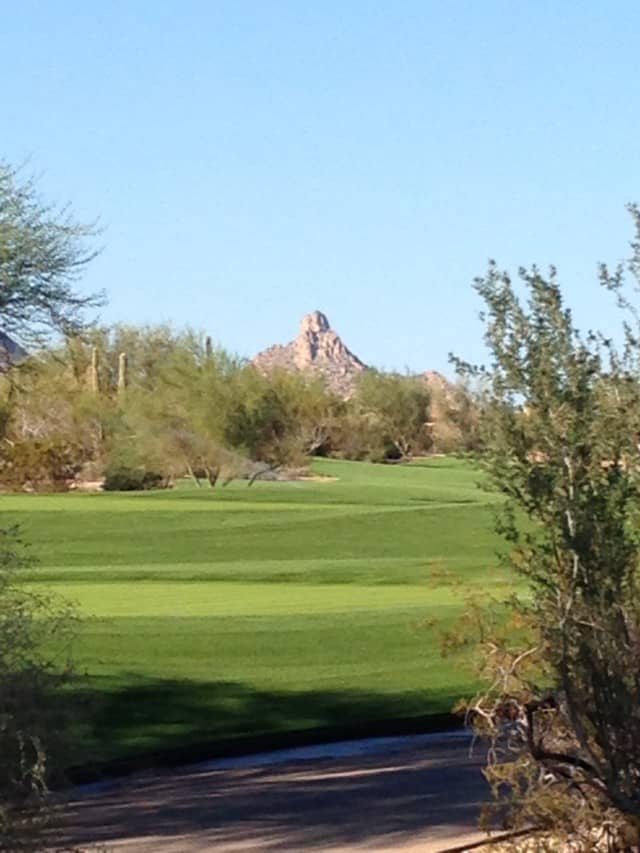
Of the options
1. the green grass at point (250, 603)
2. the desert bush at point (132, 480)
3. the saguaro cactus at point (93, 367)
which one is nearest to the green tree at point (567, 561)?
the green grass at point (250, 603)

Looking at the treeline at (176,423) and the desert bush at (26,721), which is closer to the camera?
the desert bush at (26,721)

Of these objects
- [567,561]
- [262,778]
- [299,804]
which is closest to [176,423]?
[262,778]

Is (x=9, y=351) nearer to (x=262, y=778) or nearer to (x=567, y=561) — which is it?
(x=262, y=778)

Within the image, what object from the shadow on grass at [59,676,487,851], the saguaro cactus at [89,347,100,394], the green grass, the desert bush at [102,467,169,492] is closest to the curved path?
the shadow on grass at [59,676,487,851]

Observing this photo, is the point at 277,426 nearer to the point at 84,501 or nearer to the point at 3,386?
the point at 84,501

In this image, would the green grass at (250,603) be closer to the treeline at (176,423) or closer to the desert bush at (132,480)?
the treeline at (176,423)

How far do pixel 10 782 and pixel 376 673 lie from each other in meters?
11.6

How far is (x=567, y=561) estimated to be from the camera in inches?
326

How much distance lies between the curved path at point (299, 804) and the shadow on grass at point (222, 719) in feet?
1.09

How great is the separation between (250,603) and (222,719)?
24.6 ft

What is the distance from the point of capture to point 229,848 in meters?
10.6

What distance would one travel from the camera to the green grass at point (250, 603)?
16.9 metres

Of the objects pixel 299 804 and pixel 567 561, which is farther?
pixel 299 804

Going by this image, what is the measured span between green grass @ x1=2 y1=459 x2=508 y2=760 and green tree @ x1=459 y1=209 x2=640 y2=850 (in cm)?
91
